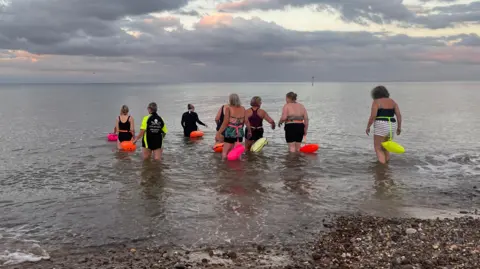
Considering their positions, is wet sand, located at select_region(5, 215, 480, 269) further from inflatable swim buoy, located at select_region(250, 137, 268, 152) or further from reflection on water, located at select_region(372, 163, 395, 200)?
inflatable swim buoy, located at select_region(250, 137, 268, 152)

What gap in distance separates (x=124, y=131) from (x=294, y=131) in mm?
6001

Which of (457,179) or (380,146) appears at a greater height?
(380,146)

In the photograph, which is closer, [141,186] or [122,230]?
[122,230]

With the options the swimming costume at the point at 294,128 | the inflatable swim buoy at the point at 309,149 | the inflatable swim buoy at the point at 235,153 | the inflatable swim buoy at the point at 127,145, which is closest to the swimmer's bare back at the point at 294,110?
the swimming costume at the point at 294,128

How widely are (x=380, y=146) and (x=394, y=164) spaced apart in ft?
4.32

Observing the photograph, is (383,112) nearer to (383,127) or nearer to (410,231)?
(383,127)

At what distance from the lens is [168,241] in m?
6.50

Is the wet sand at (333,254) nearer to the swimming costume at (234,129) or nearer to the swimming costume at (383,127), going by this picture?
the swimming costume at (383,127)

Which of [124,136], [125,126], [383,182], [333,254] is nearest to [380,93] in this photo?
[383,182]

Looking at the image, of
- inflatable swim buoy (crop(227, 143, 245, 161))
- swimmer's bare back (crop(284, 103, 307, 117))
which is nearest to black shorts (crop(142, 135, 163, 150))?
inflatable swim buoy (crop(227, 143, 245, 161))

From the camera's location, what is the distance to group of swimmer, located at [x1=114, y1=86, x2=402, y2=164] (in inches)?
448

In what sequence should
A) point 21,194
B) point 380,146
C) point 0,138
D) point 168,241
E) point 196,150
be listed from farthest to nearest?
point 0,138
point 196,150
point 380,146
point 21,194
point 168,241

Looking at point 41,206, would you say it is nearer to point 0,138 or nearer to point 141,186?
point 141,186

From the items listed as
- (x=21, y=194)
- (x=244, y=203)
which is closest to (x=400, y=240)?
(x=244, y=203)
